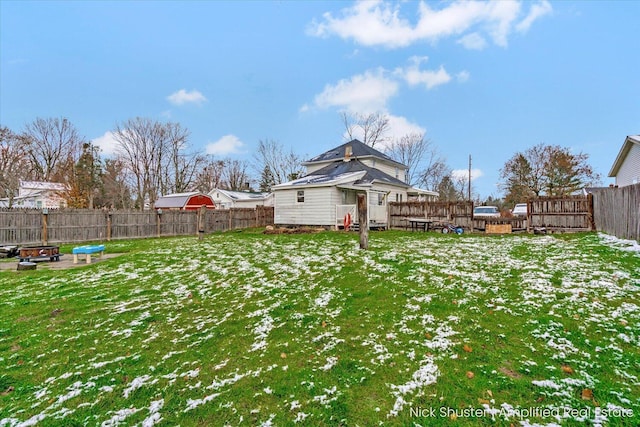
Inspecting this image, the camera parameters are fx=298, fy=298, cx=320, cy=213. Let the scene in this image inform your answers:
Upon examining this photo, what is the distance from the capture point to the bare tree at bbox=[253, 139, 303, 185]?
42094 millimetres

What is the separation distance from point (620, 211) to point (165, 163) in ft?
140

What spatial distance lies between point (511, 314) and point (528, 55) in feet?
58.4

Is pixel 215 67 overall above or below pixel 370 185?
above

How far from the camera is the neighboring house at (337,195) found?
17.6 metres

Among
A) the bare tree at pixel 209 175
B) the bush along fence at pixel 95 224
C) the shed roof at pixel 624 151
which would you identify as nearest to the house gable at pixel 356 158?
the bush along fence at pixel 95 224

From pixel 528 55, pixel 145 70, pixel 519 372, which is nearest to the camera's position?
pixel 519 372

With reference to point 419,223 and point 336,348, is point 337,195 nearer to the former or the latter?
point 419,223

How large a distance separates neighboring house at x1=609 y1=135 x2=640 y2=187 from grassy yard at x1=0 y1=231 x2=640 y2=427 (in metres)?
12.5

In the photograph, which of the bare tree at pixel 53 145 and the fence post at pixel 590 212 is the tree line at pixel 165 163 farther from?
the fence post at pixel 590 212

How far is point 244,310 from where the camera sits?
4.90m

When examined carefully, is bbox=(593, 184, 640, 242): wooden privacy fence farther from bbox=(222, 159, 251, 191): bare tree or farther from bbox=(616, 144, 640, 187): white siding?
bbox=(222, 159, 251, 191): bare tree

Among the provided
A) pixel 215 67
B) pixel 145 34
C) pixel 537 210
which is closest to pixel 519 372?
pixel 537 210

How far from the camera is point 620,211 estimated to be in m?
9.85

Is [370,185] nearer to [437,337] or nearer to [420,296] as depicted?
[420,296]
